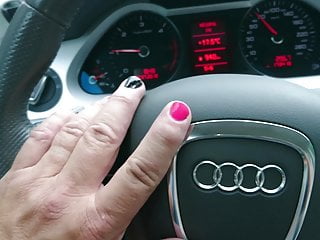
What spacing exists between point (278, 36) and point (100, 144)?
2.88 ft

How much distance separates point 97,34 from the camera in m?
1.43

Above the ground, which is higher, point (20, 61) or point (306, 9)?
point (20, 61)

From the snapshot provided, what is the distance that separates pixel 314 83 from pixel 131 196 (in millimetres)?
804

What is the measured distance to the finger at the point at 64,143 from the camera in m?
0.66

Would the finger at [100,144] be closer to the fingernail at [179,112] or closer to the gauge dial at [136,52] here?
the fingernail at [179,112]

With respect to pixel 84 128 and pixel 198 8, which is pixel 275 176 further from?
pixel 198 8

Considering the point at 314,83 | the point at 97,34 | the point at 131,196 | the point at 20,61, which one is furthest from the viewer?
the point at 97,34

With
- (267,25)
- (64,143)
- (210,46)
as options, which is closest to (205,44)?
(210,46)

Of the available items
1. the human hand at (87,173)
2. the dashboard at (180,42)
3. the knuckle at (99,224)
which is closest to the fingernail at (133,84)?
the human hand at (87,173)

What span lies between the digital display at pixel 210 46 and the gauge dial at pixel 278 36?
0.04m

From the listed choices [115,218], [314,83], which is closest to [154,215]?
[115,218]

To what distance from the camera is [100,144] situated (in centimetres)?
62

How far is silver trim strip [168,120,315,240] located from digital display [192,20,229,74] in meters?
0.80

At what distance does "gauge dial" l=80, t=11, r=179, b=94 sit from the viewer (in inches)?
56.8
